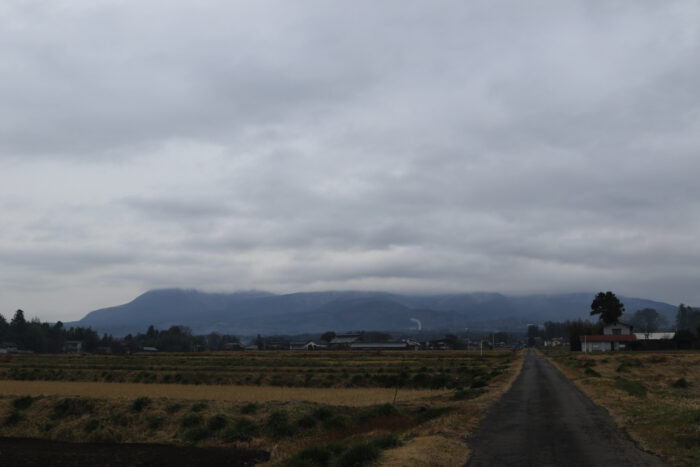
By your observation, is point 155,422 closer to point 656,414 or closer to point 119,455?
point 119,455

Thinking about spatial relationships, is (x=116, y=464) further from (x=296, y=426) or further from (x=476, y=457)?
(x=476, y=457)

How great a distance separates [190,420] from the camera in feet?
102

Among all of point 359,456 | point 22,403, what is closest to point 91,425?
point 22,403

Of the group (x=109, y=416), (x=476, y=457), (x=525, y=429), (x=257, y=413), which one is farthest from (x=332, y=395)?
(x=476, y=457)

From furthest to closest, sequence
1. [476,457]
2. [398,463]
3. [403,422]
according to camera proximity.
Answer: [403,422]
[476,457]
[398,463]

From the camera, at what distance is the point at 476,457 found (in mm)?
18922

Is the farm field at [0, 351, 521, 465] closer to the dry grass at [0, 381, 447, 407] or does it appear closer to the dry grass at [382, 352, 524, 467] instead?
the dry grass at [382, 352, 524, 467]

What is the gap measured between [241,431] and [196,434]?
245 centimetres

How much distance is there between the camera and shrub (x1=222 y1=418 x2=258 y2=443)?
93.7 feet

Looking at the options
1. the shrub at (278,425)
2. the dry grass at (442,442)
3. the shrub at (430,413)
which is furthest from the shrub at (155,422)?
the dry grass at (442,442)

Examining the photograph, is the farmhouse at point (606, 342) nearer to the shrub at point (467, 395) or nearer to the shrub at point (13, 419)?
the shrub at point (467, 395)

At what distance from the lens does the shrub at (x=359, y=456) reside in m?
18.3

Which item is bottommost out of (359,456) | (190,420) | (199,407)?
(190,420)

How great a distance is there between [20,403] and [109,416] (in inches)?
338
